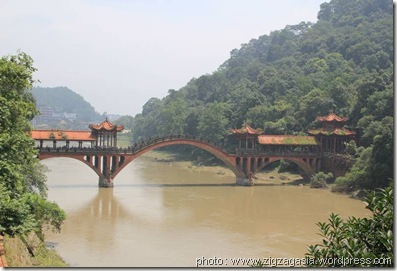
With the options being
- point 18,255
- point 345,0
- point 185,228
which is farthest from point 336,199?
point 345,0

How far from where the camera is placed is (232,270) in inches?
398

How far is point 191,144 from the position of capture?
49844 mm

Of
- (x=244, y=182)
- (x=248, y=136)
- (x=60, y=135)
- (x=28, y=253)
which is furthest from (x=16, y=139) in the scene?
(x=248, y=136)

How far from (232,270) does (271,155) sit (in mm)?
40443

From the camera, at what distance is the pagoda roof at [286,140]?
5078cm

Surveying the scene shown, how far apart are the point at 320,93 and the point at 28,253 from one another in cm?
5017

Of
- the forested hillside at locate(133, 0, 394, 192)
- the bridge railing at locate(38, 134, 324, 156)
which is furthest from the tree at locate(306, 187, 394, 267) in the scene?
the bridge railing at locate(38, 134, 324, 156)

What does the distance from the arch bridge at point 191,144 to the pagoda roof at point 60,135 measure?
3.27 feet

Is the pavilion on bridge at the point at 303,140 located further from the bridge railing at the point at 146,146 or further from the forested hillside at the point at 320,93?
the forested hillside at the point at 320,93

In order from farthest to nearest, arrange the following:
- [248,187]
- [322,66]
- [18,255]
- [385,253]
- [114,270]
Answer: [322,66] < [248,187] < [18,255] < [114,270] < [385,253]

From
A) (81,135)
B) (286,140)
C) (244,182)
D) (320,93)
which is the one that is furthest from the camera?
(320,93)

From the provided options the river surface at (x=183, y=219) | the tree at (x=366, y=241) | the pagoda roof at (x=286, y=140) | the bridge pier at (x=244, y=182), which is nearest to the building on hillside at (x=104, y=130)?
the river surface at (x=183, y=219)

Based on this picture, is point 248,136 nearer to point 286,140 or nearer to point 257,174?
point 286,140

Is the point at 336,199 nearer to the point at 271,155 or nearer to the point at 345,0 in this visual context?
the point at 271,155
